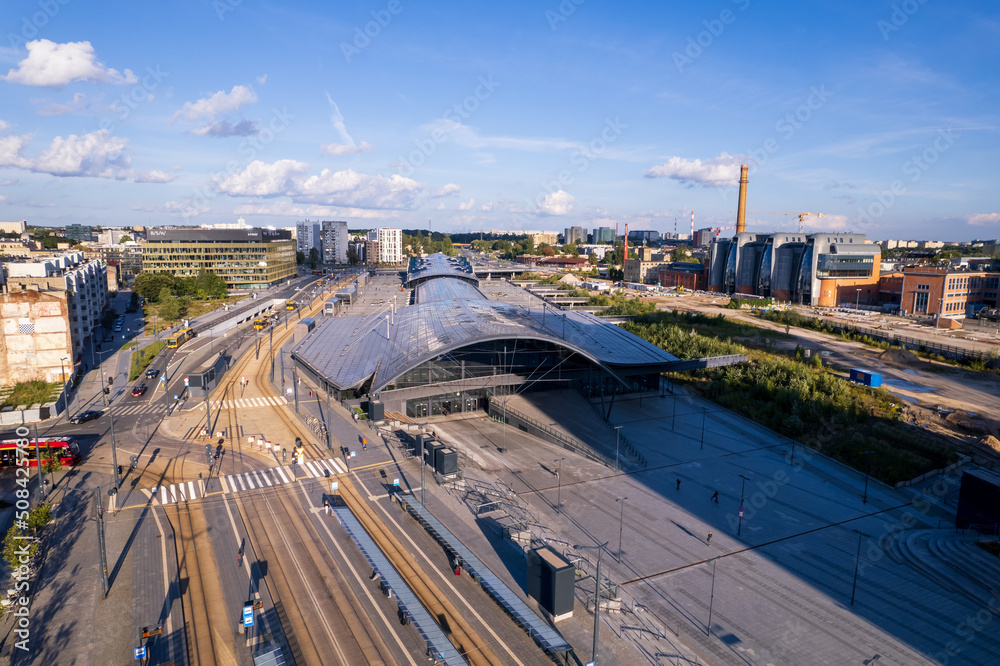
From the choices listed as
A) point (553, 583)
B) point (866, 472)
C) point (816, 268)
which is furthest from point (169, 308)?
point (816, 268)

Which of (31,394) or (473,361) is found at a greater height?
(473,361)

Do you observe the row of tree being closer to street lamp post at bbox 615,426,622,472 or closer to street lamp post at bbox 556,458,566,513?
street lamp post at bbox 556,458,566,513

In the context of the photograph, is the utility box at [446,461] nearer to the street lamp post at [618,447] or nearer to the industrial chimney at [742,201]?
the street lamp post at [618,447]

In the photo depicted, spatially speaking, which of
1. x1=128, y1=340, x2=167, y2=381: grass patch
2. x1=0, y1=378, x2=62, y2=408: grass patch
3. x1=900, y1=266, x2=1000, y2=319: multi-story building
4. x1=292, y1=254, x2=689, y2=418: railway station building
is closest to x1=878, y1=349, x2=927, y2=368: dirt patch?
x1=292, y1=254, x2=689, y2=418: railway station building

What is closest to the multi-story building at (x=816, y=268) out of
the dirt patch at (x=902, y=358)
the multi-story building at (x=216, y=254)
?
the dirt patch at (x=902, y=358)

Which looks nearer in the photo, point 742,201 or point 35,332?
point 35,332

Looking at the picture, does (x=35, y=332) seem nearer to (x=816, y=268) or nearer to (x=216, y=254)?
(x=216, y=254)

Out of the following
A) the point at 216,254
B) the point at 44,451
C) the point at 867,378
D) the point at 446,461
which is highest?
the point at 216,254
